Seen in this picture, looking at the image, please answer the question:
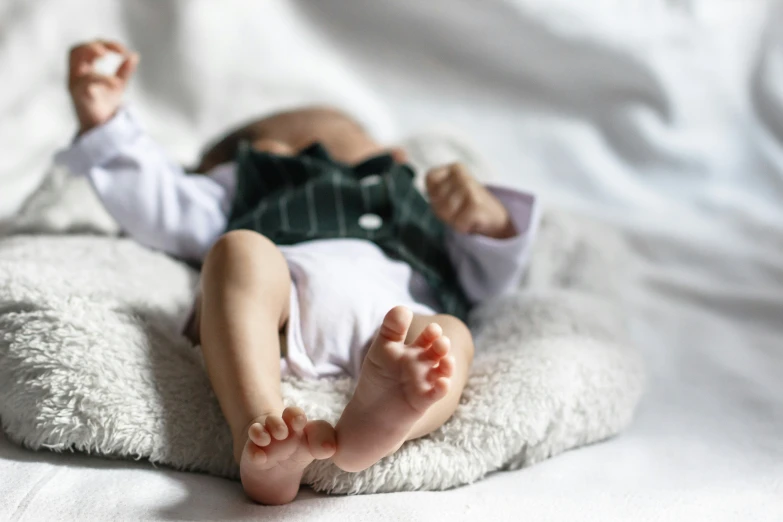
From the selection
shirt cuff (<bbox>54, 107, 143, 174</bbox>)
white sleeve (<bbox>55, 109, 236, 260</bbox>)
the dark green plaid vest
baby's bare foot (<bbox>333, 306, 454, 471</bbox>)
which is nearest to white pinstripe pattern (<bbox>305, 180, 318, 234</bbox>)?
the dark green plaid vest

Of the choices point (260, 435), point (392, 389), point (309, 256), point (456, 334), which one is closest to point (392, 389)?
point (392, 389)

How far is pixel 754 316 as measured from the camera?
1.23 m

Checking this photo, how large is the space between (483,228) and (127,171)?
1.60ft

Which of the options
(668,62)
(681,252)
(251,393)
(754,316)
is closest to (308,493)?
(251,393)

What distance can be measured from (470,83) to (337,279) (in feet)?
3.57

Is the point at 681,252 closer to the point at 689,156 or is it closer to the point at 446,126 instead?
the point at 689,156

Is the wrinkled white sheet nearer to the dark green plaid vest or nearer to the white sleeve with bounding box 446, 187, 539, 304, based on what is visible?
the white sleeve with bounding box 446, 187, 539, 304

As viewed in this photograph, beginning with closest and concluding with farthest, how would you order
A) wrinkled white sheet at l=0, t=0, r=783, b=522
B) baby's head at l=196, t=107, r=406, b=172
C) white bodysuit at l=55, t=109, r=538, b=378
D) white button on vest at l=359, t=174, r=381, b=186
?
white bodysuit at l=55, t=109, r=538, b=378
white button on vest at l=359, t=174, r=381, b=186
baby's head at l=196, t=107, r=406, b=172
wrinkled white sheet at l=0, t=0, r=783, b=522

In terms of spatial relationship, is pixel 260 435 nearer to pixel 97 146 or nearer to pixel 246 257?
pixel 246 257

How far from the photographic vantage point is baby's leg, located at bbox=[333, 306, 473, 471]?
1.99 feet

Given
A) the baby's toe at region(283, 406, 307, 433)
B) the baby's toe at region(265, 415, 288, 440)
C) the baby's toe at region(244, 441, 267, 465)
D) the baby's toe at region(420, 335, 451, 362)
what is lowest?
the baby's toe at region(244, 441, 267, 465)

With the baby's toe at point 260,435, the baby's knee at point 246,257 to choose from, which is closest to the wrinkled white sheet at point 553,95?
the baby's knee at point 246,257

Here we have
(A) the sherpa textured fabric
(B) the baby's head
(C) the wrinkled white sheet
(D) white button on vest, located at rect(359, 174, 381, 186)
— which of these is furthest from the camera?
(C) the wrinkled white sheet

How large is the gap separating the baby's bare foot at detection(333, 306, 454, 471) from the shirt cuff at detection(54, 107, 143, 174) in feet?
2.00
